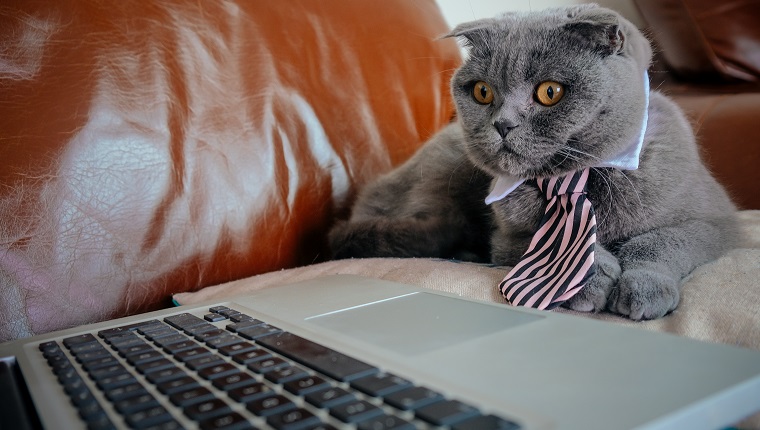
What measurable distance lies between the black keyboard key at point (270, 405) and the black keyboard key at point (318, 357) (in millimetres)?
46

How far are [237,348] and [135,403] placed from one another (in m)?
0.12

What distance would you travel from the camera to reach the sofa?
0.89 m

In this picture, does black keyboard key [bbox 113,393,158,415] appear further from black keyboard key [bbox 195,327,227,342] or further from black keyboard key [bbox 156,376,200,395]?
black keyboard key [bbox 195,327,227,342]

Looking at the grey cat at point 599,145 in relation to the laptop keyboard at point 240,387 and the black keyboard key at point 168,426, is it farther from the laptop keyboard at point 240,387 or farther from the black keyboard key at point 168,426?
the black keyboard key at point 168,426

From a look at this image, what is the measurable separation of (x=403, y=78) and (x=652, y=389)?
3.68ft

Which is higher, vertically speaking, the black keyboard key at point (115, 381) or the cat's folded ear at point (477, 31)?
the cat's folded ear at point (477, 31)

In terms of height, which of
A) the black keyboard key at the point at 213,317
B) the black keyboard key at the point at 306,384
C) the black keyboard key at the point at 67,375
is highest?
the black keyboard key at the point at 67,375

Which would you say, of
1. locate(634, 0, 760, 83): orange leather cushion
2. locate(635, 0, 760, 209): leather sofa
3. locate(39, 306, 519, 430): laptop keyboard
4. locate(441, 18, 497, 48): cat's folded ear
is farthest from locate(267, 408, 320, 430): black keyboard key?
locate(634, 0, 760, 83): orange leather cushion

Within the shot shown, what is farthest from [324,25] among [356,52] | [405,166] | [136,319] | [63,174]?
[136,319]

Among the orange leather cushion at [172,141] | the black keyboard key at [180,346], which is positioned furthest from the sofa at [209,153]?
the black keyboard key at [180,346]

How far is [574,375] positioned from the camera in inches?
16.5

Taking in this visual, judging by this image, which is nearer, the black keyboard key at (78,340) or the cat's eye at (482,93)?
the black keyboard key at (78,340)

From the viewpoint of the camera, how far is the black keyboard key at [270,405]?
0.39 meters

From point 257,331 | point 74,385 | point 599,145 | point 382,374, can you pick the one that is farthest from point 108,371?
point 599,145
